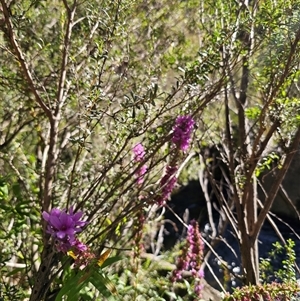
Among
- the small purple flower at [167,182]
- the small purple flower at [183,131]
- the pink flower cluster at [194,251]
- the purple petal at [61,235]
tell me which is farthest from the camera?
the pink flower cluster at [194,251]

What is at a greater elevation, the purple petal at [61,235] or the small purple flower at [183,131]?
the small purple flower at [183,131]

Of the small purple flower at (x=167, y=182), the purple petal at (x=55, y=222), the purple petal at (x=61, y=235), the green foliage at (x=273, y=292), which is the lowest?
the green foliage at (x=273, y=292)

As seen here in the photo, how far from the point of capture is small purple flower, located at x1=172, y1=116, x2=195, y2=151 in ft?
4.89

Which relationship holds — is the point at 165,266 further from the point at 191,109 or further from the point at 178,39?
the point at 191,109

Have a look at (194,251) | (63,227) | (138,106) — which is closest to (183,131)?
(138,106)

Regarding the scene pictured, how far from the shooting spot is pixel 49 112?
169 cm

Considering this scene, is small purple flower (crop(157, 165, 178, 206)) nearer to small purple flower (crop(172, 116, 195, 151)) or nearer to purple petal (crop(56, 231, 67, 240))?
small purple flower (crop(172, 116, 195, 151))

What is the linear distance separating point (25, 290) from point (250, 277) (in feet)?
3.60

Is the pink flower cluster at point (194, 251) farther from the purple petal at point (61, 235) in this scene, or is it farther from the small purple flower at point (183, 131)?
the purple petal at point (61, 235)

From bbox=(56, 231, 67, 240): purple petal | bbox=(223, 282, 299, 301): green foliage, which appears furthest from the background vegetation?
bbox=(223, 282, 299, 301): green foliage

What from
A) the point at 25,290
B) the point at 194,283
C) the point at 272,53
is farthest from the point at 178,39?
the point at 25,290

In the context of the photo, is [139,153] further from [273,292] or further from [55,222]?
[273,292]

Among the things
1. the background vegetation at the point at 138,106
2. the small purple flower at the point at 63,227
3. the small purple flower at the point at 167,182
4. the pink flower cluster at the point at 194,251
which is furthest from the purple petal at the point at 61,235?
the pink flower cluster at the point at 194,251

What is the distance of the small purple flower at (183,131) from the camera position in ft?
4.89
